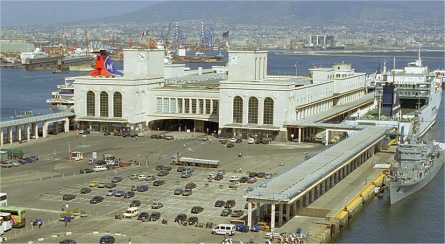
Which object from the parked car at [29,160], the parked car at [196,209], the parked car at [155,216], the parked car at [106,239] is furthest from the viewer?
the parked car at [29,160]

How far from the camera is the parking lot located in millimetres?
23469

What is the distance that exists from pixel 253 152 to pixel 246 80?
8.11 meters

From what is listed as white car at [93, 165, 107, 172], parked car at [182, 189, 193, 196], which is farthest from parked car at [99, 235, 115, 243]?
white car at [93, 165, 107, 172]

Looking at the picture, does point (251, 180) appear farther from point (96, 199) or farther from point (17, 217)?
point (17, 217)

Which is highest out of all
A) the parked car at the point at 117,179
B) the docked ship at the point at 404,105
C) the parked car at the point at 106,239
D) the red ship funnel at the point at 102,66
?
the red ship funnel at the point at 102,66

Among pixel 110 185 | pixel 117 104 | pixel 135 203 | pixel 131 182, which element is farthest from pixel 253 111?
pixel 135 203

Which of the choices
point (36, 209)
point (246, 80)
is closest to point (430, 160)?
point (246, 80)

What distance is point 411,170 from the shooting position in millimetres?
32312

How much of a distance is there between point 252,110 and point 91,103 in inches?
423

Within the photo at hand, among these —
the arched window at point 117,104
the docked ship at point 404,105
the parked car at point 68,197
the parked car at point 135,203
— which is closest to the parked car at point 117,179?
the parked car at point 68,197

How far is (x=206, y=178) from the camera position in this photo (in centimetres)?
3247

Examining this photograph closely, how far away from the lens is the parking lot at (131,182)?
23.5 meters

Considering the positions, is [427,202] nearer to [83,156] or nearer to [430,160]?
[430,160]

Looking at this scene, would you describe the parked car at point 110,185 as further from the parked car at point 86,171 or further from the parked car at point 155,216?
the parked car at point 155,216
